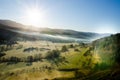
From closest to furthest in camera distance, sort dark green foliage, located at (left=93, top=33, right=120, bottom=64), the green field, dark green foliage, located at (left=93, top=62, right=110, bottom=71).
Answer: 1. dark green foliage, located at (left=93, top=62, right=110, bottom=71)
2. dark green foliage, located at (left=93, top=33, right=120, bottom=64)
3. the green field

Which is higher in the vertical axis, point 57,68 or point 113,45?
point 113,45

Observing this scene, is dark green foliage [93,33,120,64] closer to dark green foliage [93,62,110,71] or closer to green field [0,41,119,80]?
green field [0,41,119,80]

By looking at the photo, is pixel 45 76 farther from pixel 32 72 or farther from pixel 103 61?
pixel 103 61

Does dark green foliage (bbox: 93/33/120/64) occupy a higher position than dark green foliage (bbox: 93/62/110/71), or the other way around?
dark green foliage (bbox: 93/33/120/64)

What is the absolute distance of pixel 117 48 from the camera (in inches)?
6156

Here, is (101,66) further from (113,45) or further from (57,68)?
(57,68)

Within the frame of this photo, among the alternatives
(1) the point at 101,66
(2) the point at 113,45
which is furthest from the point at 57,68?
(2) the point at 113,45

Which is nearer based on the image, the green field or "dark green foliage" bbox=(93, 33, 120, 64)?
"dark green foliage" bbox=(93, 33, 120, 64)

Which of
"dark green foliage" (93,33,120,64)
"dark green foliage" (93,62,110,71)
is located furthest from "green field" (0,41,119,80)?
"dark green foliage" (93,33,120,64)

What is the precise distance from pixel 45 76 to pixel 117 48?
65.7m

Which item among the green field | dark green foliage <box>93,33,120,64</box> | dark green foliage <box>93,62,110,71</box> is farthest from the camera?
the green field

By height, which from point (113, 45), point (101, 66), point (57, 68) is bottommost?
point (57, 68)

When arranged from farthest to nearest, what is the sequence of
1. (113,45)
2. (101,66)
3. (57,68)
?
(57,68)
(113,45)
(101,66)

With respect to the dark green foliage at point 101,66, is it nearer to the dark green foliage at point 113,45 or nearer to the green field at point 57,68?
the green field at point 57,68
